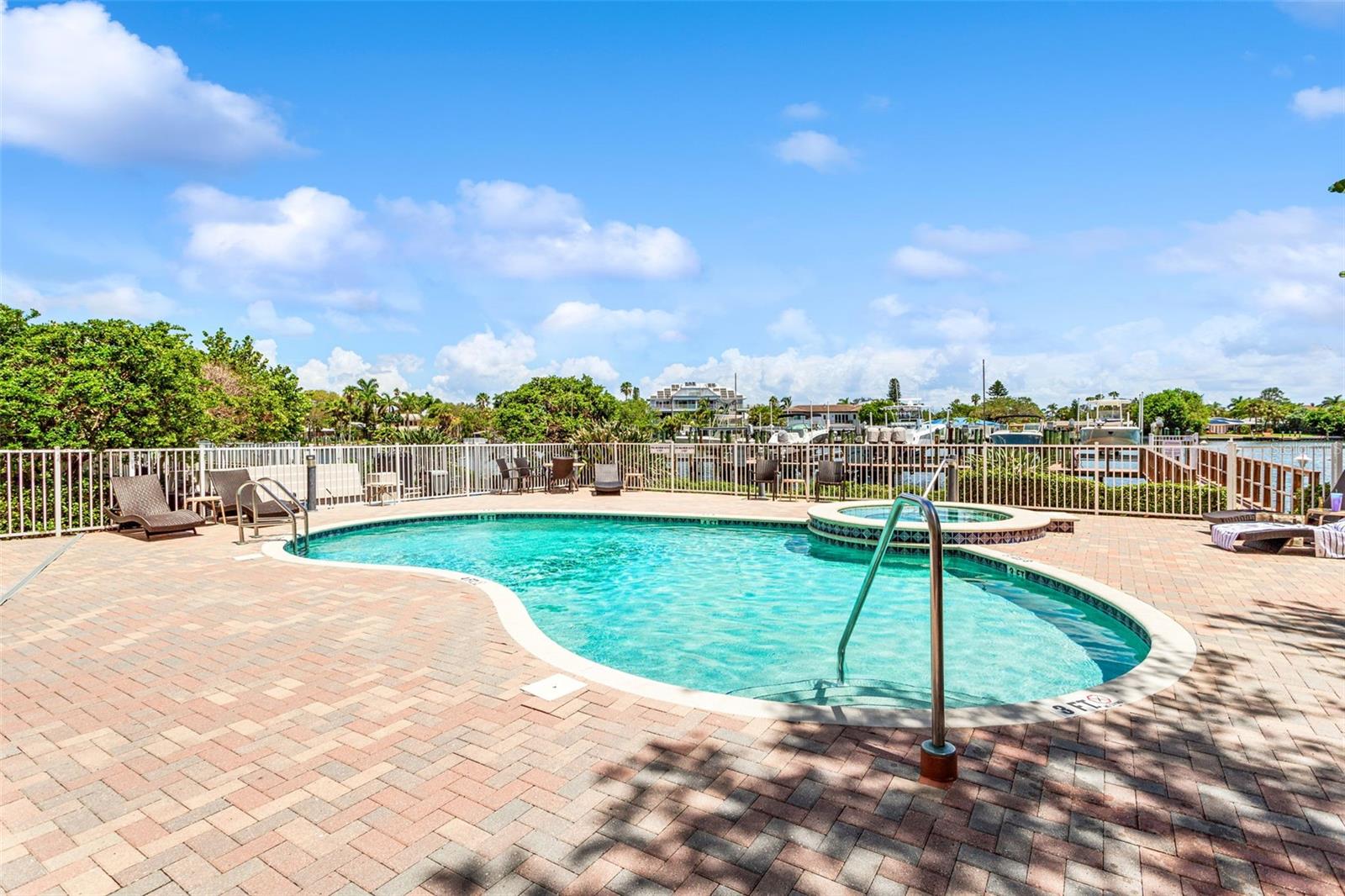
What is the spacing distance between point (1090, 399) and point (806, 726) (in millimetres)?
40191

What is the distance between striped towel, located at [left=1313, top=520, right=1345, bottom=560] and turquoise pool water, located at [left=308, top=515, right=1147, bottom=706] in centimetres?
318

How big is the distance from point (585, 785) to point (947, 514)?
32.3 feet

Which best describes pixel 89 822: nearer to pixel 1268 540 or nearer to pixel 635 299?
pixel 1268 540

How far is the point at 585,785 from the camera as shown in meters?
2.56

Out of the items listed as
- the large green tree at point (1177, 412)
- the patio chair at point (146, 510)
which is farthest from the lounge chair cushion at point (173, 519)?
the large green tree at point (1177, 412)

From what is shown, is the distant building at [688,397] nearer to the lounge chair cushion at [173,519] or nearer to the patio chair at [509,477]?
the patio chair at [509,477]

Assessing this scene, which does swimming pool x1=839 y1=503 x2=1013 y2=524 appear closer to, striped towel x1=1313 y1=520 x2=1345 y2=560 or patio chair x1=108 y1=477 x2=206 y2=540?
striped towel x1=1313 y1=520 x2=1345 y2=560

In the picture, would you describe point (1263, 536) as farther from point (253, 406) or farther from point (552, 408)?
point (552, 408)

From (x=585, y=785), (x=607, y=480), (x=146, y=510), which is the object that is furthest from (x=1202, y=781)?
(x=607, y=480)

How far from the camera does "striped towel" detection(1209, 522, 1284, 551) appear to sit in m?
7.41

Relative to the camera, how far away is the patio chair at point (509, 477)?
52.3ft

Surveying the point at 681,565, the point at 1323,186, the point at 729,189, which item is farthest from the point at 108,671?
the point at 729,189

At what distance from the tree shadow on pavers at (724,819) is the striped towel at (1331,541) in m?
7.10

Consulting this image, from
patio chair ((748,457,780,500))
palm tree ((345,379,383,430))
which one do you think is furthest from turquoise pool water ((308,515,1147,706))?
palm tree ((345,379,383,430))
